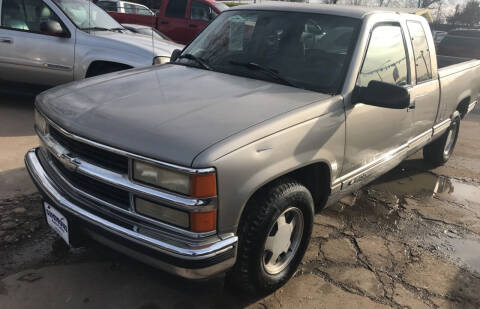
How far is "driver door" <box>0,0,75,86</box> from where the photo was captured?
5707 mm

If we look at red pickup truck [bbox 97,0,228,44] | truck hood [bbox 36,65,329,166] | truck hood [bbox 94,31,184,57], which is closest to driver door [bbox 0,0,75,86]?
truck hood [bbox 94,31,184,57]

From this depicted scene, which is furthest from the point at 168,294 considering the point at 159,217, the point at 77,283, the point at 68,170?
the point at 68,170

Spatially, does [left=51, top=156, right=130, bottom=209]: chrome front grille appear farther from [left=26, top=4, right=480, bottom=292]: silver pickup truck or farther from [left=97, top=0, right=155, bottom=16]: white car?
[left=97, top=0, right=155, bottom=16]: white car

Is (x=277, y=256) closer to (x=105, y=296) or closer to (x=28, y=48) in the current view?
(x=105, y=296)

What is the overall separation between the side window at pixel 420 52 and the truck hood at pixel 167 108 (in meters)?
1.58

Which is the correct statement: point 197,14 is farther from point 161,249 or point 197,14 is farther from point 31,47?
point 161,249

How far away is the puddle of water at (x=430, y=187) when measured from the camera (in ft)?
14.9

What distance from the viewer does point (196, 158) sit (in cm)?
192

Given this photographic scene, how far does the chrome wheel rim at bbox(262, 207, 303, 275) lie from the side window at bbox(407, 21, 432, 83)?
6.51 ft

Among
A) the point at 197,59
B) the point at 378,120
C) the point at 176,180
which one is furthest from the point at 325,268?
the point at 197,59

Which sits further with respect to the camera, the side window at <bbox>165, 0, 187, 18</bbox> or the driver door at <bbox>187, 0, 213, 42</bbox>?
the side window at <bbox>165, 0, 187, 18</bbox>

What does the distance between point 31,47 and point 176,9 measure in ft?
18.3

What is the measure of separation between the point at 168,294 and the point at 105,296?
382mm

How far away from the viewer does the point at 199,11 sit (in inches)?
414
